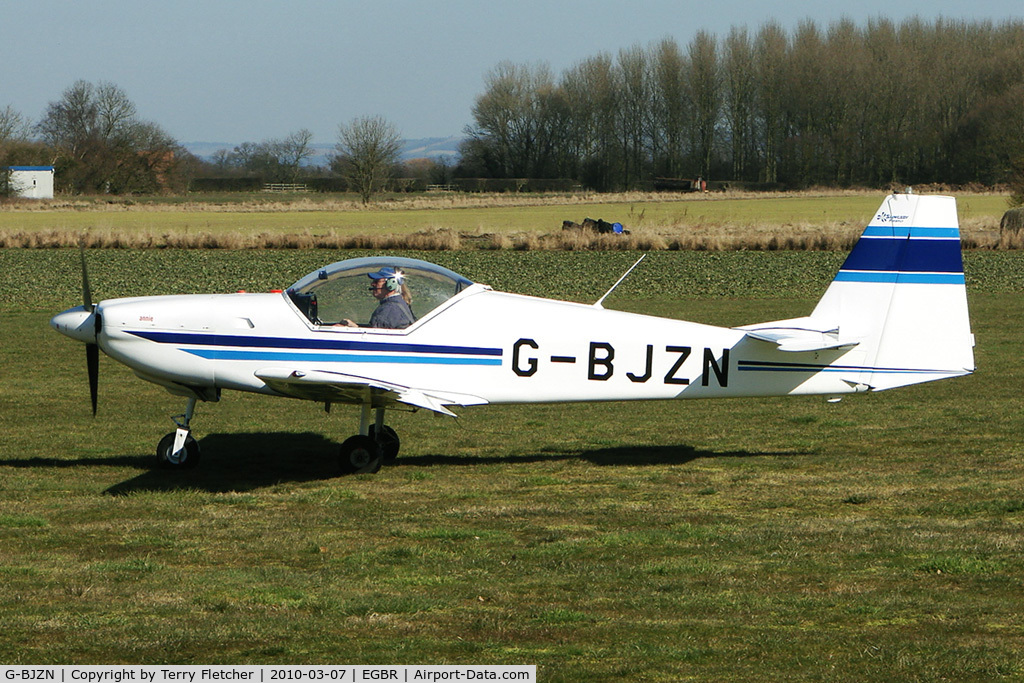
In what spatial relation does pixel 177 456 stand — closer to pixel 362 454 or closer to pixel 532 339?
pixel 362 454

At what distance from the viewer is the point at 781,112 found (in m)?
105

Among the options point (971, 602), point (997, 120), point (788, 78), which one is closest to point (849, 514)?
point (971, 602)

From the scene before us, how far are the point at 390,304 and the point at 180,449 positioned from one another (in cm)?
236

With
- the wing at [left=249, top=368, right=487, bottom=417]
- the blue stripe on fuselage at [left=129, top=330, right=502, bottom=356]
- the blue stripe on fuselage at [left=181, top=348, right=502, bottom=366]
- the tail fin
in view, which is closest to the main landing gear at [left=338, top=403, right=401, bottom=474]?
the wing at [left=249, top=368, right=487, bottom=417]

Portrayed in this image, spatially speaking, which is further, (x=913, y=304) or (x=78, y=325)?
(x=913, y=304)

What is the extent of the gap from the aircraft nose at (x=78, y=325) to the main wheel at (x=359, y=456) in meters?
2.41

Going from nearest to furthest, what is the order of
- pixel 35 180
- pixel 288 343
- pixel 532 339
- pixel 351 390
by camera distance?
pixel 351 390, pixel 288 343, pixel 532 339, pixel 35 180

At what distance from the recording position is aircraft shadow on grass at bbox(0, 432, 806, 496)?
937 centimetres

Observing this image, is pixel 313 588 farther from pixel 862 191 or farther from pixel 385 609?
pixel 862 191

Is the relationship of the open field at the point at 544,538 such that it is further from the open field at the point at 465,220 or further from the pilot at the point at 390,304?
the open field at the point at 465,220

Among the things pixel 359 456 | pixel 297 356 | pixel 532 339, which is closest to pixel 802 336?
pixel 532 339

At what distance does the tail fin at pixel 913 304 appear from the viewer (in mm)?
9406

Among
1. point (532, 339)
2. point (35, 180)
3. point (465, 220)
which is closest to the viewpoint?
point (532, 339)

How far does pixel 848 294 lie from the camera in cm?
962
